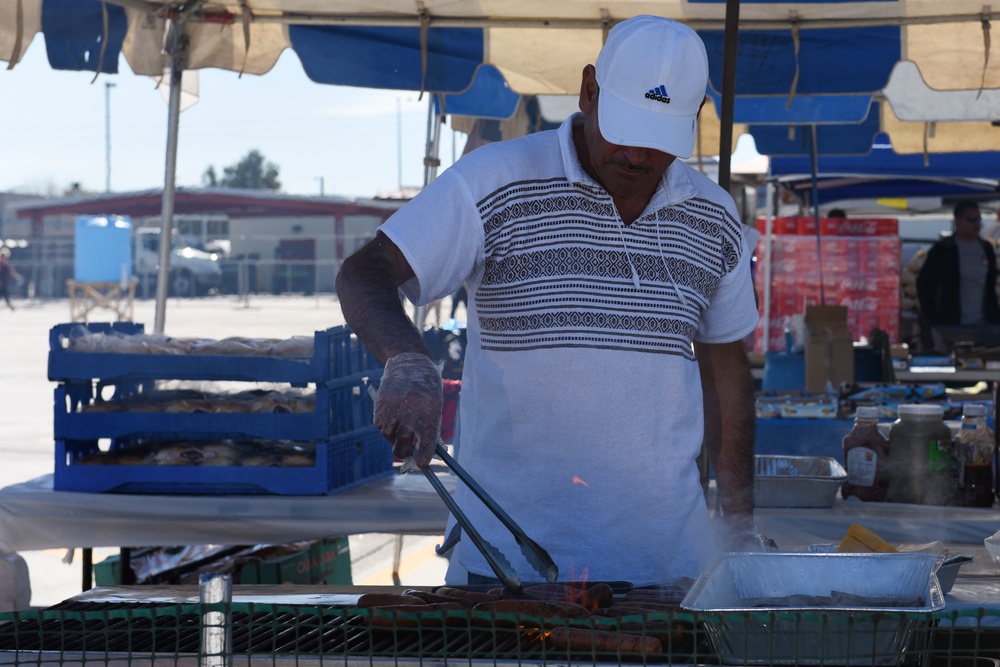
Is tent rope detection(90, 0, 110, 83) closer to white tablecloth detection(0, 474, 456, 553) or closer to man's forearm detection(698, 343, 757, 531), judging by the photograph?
white tablecloth detection(0, 474, 456, 553)

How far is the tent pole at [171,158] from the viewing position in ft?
15.8

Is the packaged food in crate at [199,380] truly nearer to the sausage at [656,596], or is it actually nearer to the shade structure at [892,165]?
the sausage at [656,596]

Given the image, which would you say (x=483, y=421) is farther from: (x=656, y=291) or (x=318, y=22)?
(x=318, y=22)

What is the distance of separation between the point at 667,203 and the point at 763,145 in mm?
6392

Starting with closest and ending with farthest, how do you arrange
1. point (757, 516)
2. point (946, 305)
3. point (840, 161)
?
point (757, 516), point (946, 305), point (840, 161)

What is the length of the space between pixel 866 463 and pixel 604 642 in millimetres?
2224

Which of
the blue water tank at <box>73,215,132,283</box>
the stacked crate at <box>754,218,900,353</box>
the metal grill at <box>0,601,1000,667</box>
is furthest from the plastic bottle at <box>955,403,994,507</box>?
the blue water tank at <box>73,215,132,283</box>

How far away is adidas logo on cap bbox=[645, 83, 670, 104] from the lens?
2.00 m

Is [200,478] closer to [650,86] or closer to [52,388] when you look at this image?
[650,86]

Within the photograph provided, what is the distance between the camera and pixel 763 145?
326 inches

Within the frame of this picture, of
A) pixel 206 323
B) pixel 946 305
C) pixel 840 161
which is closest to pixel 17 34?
pixel 946 305

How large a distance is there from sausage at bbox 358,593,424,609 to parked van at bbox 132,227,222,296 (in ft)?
99.3

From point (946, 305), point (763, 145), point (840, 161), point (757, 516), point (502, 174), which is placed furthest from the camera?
point (840, 161)

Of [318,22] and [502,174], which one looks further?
[318,22]
